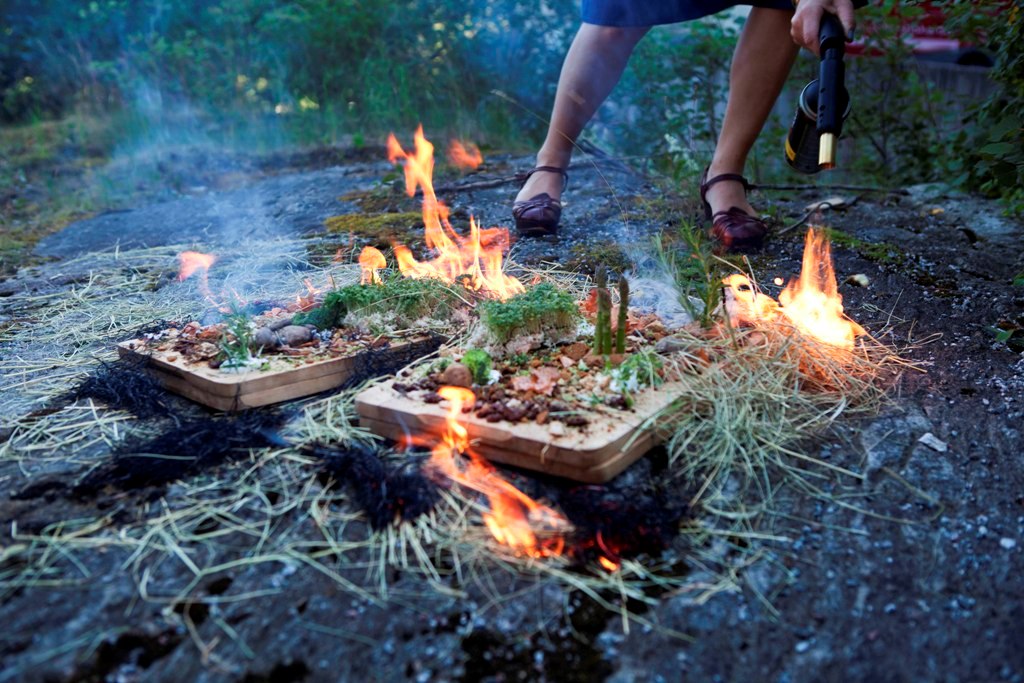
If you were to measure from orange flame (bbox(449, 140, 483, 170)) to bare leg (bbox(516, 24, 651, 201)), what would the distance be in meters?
1.87

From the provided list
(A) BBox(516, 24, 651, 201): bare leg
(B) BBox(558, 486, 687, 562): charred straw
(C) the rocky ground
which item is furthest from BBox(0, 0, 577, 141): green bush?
(B) BBox(558, 486, 687, 562): charred straw

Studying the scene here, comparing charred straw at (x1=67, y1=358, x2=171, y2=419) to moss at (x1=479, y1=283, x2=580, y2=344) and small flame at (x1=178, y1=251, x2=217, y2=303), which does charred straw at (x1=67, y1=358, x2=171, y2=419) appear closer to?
small flame at (x1=178, y1=251, x2=217, y2=303)

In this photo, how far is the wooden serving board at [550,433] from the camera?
197 centimetres

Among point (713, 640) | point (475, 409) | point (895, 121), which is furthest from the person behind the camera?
point (895, 121)

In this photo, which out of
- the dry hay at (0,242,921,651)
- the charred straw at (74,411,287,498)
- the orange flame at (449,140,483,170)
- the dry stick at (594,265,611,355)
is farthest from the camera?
the orange flame at (449,140,483,170)

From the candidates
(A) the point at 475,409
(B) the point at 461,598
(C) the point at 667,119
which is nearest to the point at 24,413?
(A) the point at 475,409

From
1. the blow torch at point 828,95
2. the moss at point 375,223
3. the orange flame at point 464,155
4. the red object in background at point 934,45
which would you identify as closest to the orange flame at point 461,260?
the moss at point 375,223

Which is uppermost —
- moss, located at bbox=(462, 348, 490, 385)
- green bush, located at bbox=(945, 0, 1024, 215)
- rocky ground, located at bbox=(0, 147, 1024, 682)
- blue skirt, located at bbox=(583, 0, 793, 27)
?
blue skirt, located at bbox=(583, 0, 793, 27)

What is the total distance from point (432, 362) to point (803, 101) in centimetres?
171

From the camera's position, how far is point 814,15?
288 centimetres

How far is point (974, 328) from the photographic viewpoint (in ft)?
9.86

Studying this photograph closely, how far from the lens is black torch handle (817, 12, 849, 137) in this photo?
265cm

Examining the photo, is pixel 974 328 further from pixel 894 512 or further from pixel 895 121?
pixel 895 121

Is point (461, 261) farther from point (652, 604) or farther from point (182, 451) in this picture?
point (652, 604)
